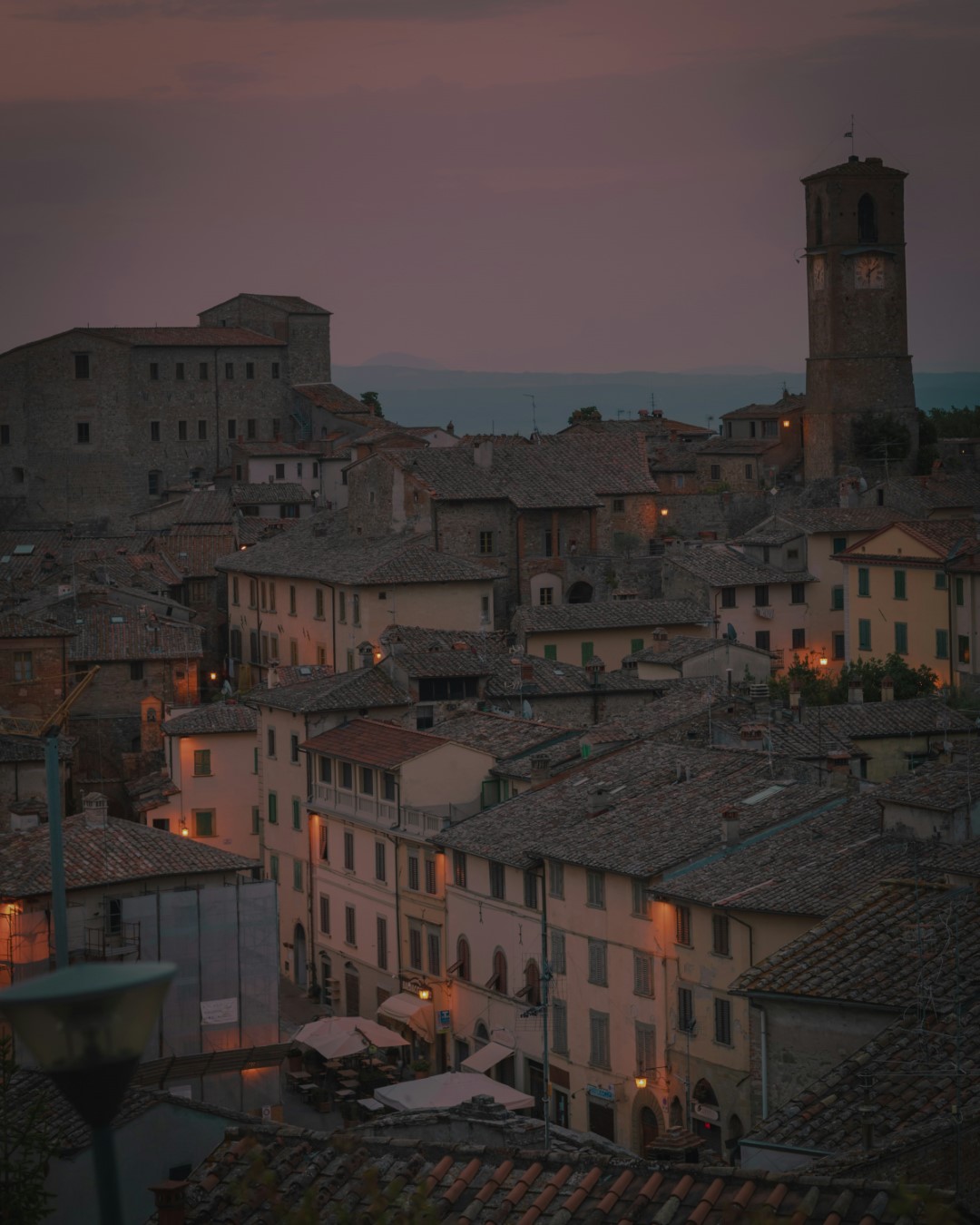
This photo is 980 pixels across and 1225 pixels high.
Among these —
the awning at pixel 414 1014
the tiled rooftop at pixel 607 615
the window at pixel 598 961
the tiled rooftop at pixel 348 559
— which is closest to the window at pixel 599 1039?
the window at pixel 598 961

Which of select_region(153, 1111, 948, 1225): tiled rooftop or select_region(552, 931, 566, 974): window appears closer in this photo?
select_region(153, 1111, 948, 1225): tiled rooftop

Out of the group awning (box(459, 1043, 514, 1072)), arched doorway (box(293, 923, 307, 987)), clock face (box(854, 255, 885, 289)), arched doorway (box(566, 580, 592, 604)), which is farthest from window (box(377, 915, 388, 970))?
clock face (box(854, 255, 885, 289))

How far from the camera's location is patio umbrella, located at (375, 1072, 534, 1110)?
96.5 ft

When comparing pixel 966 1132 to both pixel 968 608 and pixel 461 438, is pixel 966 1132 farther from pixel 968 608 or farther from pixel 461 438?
pixel 461 438

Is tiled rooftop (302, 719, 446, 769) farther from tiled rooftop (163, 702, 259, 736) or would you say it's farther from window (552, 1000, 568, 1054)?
window (552, 1000, 568, 1054)

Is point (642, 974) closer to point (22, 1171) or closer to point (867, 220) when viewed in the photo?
point (22, 1171)

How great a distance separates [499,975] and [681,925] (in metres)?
5.53

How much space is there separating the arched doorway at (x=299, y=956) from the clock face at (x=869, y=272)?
44.5m

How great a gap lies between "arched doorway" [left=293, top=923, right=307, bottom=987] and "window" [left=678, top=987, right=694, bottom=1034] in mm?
13726

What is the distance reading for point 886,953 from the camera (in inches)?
838

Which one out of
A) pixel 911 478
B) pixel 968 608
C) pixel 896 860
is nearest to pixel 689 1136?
pixel 896 860

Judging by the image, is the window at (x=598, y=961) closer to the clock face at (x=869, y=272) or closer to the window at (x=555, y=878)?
the window at (x=555, y=878)

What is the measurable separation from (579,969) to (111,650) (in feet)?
81.4

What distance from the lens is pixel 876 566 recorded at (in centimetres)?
5522
